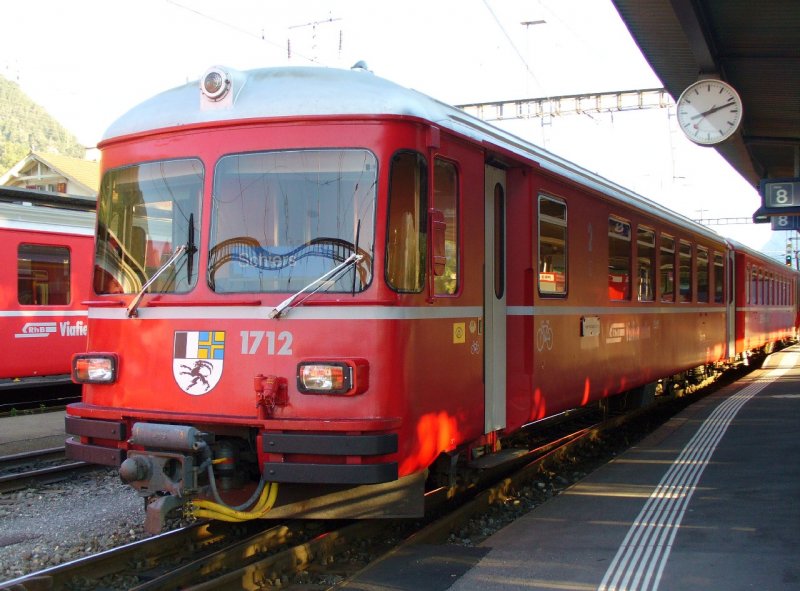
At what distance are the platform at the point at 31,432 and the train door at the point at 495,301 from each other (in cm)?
545

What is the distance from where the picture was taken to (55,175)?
36.7 m

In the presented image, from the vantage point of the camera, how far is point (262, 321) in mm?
4965

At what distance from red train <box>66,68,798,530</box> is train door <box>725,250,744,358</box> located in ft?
34.9

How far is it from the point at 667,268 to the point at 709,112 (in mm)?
2106

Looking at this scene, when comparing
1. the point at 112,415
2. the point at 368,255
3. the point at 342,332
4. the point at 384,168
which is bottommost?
the point at 112,415

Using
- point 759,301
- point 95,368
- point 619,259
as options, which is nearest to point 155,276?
point 95,368

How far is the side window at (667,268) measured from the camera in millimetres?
10656

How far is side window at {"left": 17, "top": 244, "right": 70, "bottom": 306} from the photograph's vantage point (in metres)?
12.2

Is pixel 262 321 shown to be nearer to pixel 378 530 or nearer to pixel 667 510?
pixel 378 530

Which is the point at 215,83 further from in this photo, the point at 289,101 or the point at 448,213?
the point at 448,213

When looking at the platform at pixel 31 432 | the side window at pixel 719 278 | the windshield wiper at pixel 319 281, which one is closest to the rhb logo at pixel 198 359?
the windshield wiper at pixel 319 281

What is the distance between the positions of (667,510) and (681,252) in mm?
6171

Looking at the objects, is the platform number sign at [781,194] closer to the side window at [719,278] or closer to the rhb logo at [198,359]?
the side window at [719,278]

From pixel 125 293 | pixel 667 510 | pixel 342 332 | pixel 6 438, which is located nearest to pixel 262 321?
pixel 342 332
